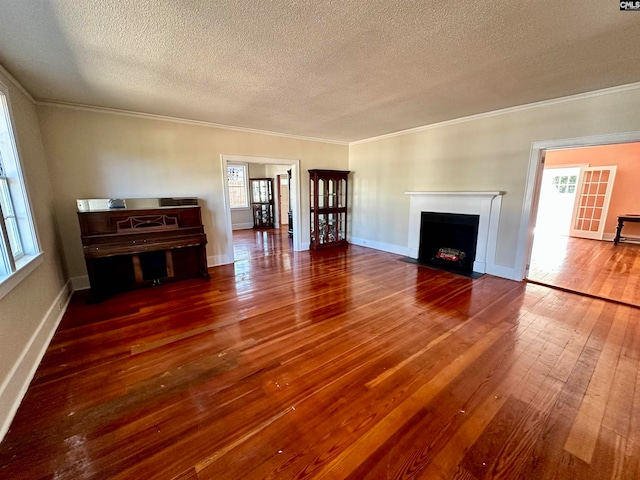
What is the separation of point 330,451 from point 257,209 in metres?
8.57

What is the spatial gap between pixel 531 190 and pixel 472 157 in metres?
1.01

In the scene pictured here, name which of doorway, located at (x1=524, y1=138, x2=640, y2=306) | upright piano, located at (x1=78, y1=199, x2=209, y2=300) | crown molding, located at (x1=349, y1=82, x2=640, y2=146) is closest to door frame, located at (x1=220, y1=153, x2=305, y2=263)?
upright piano, located at (x1=78, y1=199, x2=209, y2=300)

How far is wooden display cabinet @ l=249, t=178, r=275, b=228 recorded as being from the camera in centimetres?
926

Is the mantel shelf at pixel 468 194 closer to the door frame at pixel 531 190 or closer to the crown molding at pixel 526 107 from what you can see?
the door frame at pixel 531 190

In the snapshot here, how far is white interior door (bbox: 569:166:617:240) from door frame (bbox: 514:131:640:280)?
510cm

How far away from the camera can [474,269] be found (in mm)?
4340

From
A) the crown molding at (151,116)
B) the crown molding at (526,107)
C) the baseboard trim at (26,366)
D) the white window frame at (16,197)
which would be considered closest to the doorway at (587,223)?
the crown molding at (526,107)

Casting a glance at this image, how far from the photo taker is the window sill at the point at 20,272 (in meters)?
1.76

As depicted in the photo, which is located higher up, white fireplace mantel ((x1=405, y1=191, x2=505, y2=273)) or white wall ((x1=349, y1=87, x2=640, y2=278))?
white wall ((x1=349, y1=87, x2=640, y2=278))

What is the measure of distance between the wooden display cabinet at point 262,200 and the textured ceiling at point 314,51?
18.9 ft

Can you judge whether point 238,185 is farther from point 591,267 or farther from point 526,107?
point 591,267

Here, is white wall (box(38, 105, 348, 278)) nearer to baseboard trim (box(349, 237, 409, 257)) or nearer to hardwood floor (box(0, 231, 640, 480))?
hardwood floor (box(0, 231, 640, 480))

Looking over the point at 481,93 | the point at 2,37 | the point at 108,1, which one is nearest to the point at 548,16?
the point at 481,93

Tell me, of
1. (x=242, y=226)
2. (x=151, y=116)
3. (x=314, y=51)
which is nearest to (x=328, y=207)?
(x=151, y=116)
